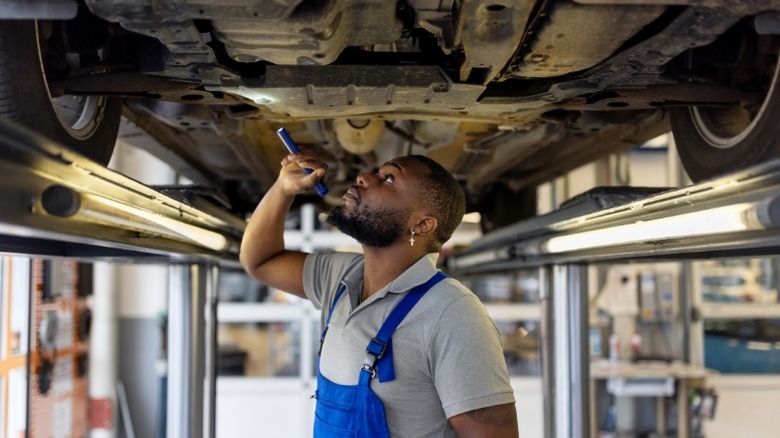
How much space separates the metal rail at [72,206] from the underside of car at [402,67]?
0.90 feet

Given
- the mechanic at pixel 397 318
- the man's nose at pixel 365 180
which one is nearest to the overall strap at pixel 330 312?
the mechanic at pixel 397 318

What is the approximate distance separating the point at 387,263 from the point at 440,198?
8.2 inches

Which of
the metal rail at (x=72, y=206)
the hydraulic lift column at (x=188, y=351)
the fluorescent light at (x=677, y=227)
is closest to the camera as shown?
the metal rail at (x=72, y=206)

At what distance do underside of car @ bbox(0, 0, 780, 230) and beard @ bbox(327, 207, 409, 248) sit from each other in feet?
0.91

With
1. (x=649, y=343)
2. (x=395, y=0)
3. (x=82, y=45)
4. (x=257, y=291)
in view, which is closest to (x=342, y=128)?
(x=82, y=45)

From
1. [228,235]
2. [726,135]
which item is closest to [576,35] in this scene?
[726,135]

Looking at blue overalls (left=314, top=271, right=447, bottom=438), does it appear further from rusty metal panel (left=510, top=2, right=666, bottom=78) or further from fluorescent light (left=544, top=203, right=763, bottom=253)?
rusty metal panel (left=510, top=2, right=666, bottom=78)

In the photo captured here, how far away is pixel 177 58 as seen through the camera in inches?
57.5

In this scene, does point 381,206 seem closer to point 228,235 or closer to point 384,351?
point 384,351

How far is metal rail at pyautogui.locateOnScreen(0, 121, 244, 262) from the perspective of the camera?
89 centimetres

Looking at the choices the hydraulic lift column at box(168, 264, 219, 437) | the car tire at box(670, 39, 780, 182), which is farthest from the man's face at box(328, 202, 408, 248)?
the hydraulic lift column at box(168, 264, 219, 437)

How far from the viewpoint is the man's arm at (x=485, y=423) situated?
144cm

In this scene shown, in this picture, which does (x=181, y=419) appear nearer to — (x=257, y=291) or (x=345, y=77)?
(x=345, y=77)

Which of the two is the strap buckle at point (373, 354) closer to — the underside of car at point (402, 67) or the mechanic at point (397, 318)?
the mechanic at point (397, 318)
